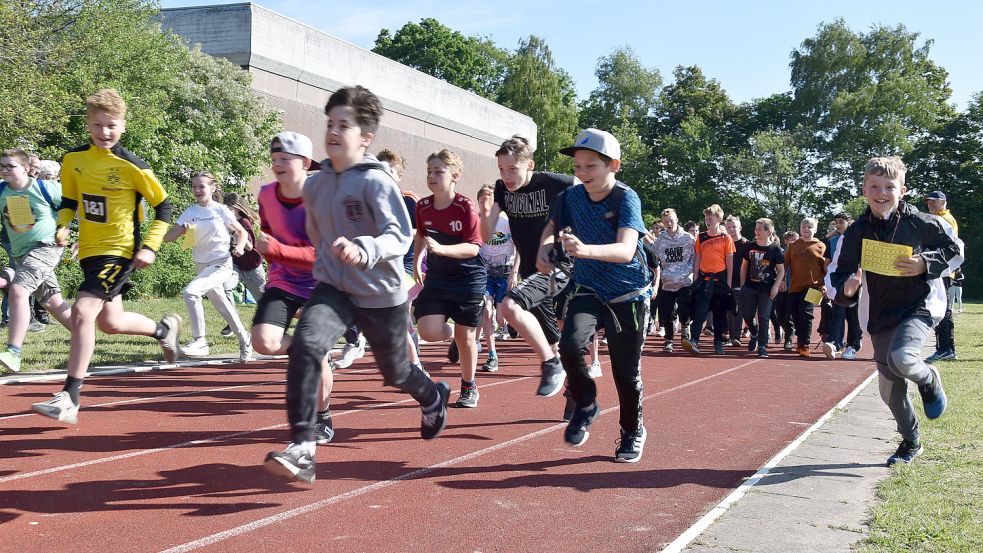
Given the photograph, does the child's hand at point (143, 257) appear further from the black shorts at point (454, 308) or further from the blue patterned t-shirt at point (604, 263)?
the blue patterned t-shirt at point (604, 263)

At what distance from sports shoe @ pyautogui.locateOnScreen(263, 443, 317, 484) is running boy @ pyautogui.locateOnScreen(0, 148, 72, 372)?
5.21 meters

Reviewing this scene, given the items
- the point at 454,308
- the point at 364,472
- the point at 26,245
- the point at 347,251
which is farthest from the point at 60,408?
the point at 26,245

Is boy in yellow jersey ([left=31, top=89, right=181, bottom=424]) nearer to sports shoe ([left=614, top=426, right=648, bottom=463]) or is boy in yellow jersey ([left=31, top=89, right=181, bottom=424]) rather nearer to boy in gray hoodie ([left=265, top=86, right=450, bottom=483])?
boy in gray hoodie ([left=265, top=86, right=450, bottom=483])

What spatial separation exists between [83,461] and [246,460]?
2.95 ft

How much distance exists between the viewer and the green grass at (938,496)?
397cm

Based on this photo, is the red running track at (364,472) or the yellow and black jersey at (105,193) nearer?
the red running track at (364,472)

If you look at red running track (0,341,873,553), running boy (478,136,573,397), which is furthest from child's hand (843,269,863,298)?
running boy (478,136,573,397)

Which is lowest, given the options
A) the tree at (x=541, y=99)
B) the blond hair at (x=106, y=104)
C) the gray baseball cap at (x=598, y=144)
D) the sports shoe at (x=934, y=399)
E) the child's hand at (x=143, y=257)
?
the sports shoe at (x=934, y=399)

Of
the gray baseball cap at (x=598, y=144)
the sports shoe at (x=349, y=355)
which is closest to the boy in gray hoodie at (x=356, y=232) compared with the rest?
the gray baseball cap at (x=598, y=144)

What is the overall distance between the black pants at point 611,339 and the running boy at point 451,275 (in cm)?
202

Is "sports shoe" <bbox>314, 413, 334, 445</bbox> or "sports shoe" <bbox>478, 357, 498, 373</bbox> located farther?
"sports shoe" <bbox>478, 357, 498, 373</bbox>

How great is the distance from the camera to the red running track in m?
4.02

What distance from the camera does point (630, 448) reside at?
5574 millimetres

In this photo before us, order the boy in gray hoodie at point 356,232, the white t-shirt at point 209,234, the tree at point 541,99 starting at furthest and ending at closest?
the tree at point 541,99
the white t-shirt at point 209,234
the boy in gray hoodie at point 356,232
